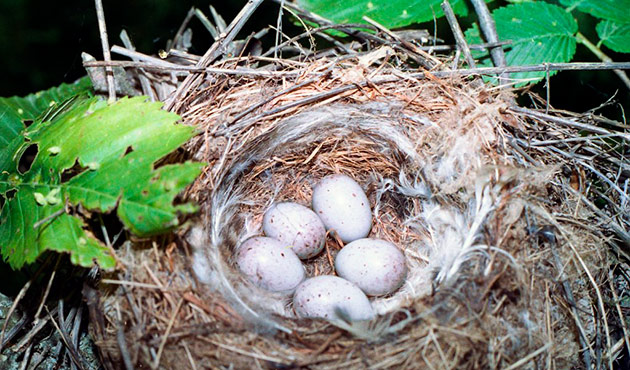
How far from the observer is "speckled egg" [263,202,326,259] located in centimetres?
225

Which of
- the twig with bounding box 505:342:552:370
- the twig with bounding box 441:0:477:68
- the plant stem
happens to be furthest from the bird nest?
the plant stem

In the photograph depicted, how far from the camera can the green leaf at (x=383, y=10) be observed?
7.35ft

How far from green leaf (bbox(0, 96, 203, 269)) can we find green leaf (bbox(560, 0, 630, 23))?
5.96 feet

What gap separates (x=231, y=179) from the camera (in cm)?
216

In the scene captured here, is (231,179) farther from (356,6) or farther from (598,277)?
(598,277)

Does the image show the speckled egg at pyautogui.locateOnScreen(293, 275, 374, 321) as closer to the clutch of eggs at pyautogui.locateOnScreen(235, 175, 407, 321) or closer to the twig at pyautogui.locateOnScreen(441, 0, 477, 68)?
the clutch of eggs at pyautogui.locateOnScreen(235, 175, 407, 321)

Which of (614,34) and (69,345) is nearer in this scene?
(69,345)

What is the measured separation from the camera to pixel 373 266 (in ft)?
7.04

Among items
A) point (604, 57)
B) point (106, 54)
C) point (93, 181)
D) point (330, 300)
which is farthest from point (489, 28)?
point (93, 181)

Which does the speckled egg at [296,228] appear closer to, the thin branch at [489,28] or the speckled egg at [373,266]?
the speckled egg at [373,266]

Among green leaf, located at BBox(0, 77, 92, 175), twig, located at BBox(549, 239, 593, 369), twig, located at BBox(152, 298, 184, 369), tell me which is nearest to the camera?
twig, located at BBox(152, 298, 184, 369)

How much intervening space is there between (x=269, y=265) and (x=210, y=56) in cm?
88

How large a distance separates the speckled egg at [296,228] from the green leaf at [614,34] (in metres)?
1.48

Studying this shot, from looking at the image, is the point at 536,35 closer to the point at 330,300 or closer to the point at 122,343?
the point at 330,300
